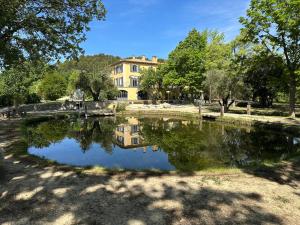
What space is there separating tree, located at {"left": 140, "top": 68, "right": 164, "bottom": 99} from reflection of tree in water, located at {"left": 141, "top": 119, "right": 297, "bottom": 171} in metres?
26.7

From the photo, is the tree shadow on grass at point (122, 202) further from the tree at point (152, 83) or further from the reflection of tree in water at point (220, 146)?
the tree at point (152, 83)

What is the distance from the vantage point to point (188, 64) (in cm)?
3788

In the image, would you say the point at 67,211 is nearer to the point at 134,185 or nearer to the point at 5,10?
the point at 134,185

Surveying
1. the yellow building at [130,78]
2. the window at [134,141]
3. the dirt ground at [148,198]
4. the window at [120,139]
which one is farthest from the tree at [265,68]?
the yellow building at [130,78]

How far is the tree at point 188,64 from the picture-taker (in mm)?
37875

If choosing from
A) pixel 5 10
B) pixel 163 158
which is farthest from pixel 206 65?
pixel 5 10

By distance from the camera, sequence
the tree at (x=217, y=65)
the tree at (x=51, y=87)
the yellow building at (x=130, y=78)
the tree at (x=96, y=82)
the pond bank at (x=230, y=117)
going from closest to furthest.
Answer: the pond bank at (x=230, y=117), the tree at (x=217, y=65), the tree at (x=96, y=82), the yellow building at (x=130, y=78), the tree at (x=51, y=87)

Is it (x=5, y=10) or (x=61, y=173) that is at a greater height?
(x=5, y=10)

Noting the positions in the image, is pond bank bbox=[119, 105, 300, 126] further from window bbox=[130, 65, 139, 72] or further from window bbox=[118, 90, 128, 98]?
window bbox=[130, 65, 139, 72]

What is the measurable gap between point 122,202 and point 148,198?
0.56m

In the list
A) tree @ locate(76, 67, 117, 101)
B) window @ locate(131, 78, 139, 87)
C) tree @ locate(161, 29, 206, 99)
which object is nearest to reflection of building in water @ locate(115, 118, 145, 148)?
tree @ locate(76, 67, 117, 101)

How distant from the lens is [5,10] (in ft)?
31.0

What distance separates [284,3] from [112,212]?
62.7 feet

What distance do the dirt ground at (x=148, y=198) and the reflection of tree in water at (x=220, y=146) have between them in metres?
2.51
